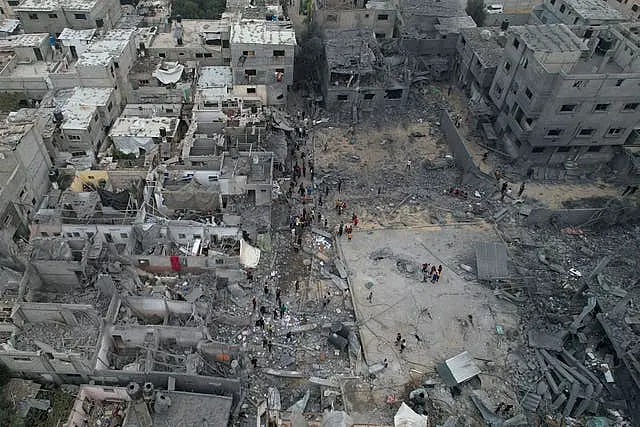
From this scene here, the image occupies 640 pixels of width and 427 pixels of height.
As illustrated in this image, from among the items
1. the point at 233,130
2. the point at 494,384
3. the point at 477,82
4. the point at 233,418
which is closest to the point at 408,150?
the point at 477,82

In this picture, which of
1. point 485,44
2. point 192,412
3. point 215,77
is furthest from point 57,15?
point 485,44

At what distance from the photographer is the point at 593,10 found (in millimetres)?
44375

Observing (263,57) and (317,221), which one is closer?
(317,221)

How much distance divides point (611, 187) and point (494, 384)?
21.4 metres

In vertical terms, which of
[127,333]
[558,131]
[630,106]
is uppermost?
[630,106]

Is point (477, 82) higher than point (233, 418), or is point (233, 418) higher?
point (477, 82)

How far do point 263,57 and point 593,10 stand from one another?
31745 millimetres

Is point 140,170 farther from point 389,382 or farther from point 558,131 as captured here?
point 558,131

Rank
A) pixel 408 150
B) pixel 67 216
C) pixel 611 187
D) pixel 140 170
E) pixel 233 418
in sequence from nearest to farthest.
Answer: pixel 233 418
pixel 67 216
pixel 140 170
pixel 611 187
pixel 408 150

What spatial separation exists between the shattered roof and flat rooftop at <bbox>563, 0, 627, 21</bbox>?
19.1 meters

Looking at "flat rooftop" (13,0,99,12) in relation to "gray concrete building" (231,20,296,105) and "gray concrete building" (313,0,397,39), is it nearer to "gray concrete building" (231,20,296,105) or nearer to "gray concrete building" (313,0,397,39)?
"gray concrete building" (231,20,296,105)

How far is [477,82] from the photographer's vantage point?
43.0 meters

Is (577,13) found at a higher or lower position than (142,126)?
higher

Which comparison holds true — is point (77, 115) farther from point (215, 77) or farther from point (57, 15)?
point (57, 15)
